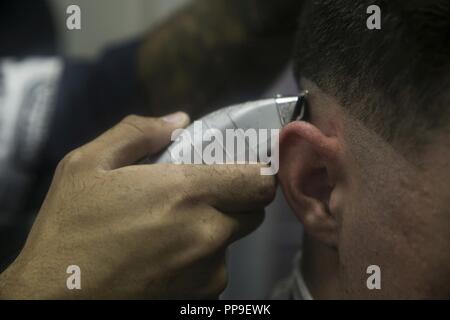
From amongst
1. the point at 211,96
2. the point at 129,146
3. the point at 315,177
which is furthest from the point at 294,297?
the point at 211,96

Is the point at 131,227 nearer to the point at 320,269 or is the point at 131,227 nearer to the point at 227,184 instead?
the point at 227,184

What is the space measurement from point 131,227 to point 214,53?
0.61m

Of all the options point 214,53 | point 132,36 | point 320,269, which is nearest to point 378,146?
point 320,269

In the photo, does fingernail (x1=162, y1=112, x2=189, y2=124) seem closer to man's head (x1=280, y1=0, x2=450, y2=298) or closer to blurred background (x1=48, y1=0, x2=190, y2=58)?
man's head (x1=280, y1=0, x2=450, y2=298)

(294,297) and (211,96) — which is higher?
(211,96)


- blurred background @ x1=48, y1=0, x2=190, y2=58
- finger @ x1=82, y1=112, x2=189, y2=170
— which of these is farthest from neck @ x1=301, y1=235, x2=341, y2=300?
blurred background @ x1=48, y1=0, x2=190, y2=58

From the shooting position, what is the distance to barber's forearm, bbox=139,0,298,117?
107 cm

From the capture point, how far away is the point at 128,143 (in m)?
0.67

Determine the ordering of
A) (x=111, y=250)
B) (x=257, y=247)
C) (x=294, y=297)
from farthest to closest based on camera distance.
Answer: (x=257, y=247) < (x=294, y=297) < (x=111, y=250)

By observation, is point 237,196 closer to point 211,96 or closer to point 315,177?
point 315,177

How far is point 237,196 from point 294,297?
21 centimetres

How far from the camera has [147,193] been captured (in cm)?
64

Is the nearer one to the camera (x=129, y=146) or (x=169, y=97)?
(x=129, y=146)

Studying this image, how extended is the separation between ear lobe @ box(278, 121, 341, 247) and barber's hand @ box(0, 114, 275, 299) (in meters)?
0.04
